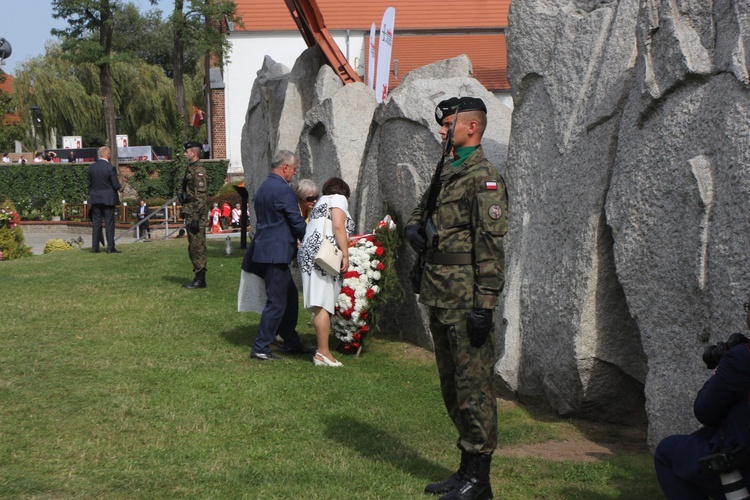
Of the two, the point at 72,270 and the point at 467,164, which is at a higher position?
the point at 467,164

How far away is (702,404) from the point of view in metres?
4.18

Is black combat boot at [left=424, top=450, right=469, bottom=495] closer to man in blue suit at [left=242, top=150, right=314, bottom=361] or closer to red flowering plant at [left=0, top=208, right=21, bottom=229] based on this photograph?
man in blue suit at [left=242, top=150, right=314, bottom=361]

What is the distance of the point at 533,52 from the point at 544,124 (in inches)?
23.2

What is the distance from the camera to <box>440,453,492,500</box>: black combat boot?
4.95 metres

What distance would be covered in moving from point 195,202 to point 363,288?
4.27m

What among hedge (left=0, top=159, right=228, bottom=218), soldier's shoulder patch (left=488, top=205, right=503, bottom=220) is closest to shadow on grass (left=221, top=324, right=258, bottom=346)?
soldier's shoulder patch (left=488, top=205, right=503, bottom=220)

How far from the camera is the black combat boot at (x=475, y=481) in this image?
495cm

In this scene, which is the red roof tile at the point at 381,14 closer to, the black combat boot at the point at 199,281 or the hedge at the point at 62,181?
the hedge at the point at 62,181

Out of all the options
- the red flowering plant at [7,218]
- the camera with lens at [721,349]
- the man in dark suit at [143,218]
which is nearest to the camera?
the camera with lens at [721,349]

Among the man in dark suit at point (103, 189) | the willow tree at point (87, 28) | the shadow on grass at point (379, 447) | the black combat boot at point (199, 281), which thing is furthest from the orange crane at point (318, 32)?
the willow tree at point (87, 28)

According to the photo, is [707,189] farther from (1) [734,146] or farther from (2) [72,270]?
(2) [72,270]

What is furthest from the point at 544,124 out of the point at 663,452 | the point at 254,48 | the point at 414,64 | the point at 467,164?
the point at 254,48

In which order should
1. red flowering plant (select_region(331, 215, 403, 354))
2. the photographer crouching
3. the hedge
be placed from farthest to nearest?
the hedge → red flowering plant (select_region(331, 215, 403, 354)) → the photographer crouching

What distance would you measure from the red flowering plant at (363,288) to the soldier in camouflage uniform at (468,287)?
3.57 metres
